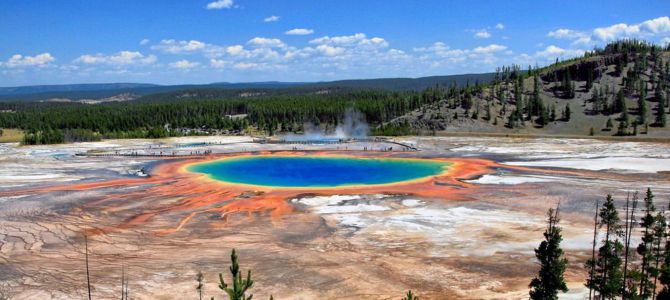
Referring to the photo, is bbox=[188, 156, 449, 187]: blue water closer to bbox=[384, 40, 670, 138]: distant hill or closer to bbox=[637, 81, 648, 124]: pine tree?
bbox=[384, 40, 670, 138]: distant hill

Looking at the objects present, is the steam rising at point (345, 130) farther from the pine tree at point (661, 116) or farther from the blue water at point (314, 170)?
the pine tree at point (661, 116)

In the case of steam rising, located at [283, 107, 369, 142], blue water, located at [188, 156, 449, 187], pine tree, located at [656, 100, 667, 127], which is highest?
pine tree, located at [656, 100, 667, 127]

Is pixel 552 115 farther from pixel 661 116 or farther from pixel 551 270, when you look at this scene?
pixel 551 270

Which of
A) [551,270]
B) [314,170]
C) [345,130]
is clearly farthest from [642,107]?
[551,270]

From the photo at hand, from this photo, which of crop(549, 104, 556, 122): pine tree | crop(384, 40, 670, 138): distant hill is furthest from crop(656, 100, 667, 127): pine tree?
crop(549, 104, 556, 122): pine tree

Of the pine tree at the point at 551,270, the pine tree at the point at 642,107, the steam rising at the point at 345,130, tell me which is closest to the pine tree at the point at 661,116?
the pine tree at the point at 642,107

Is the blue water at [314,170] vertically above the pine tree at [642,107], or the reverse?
the pine tree at [642,107]
